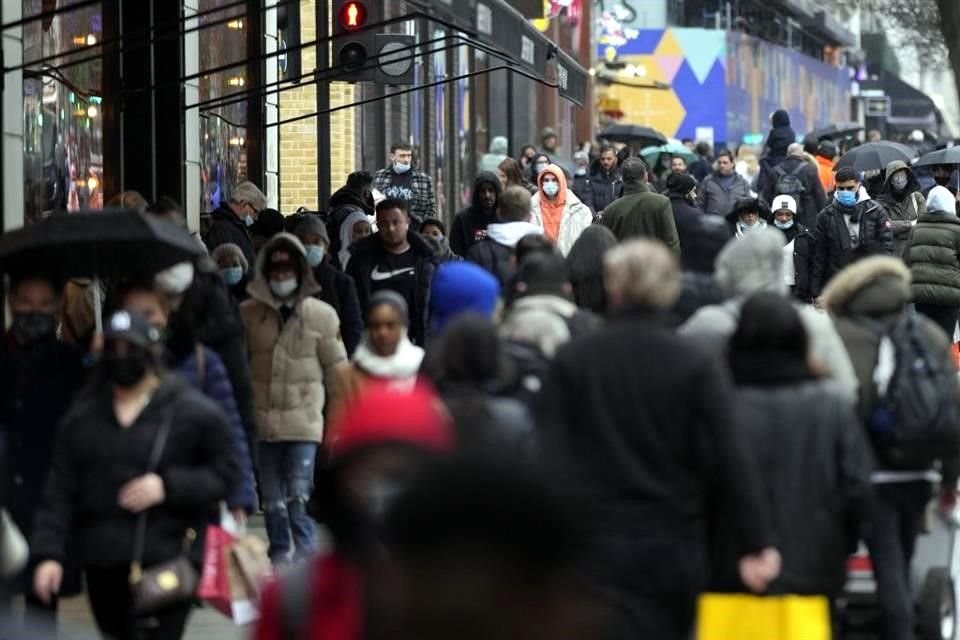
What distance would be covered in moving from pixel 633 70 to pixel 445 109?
26.9m

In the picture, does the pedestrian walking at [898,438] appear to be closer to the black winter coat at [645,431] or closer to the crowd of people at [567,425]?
the crowd of people at [567,425]

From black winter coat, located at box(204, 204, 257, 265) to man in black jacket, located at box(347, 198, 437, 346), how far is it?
4.60 feet

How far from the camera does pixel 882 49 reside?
381 ft

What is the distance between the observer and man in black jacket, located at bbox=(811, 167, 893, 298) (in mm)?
18750

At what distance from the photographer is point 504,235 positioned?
13.5 meters

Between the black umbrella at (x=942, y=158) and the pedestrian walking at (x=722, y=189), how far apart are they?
1.79 m

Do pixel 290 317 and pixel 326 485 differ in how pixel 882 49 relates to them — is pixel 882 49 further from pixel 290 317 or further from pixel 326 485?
pixel 326 485

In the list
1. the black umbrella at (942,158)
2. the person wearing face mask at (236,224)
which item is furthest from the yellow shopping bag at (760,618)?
the black umbrella at (942,158)

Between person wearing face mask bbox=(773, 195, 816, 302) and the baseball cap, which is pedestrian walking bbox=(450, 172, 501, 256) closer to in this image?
person wearing face mask bbox=(773, 195, 816, 302)

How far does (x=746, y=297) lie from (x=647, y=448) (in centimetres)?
155

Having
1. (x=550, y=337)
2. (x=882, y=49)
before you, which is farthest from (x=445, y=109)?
(x=882, y=49)

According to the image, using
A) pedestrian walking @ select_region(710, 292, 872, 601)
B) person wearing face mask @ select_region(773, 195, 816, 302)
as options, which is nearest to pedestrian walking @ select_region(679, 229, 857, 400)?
pedestrian walking @ select_region(710, 292, 872, 601)

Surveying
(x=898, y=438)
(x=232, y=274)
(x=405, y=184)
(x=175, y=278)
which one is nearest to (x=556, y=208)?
(x=405, y=184)

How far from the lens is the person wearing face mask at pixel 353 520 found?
3.78 meters
